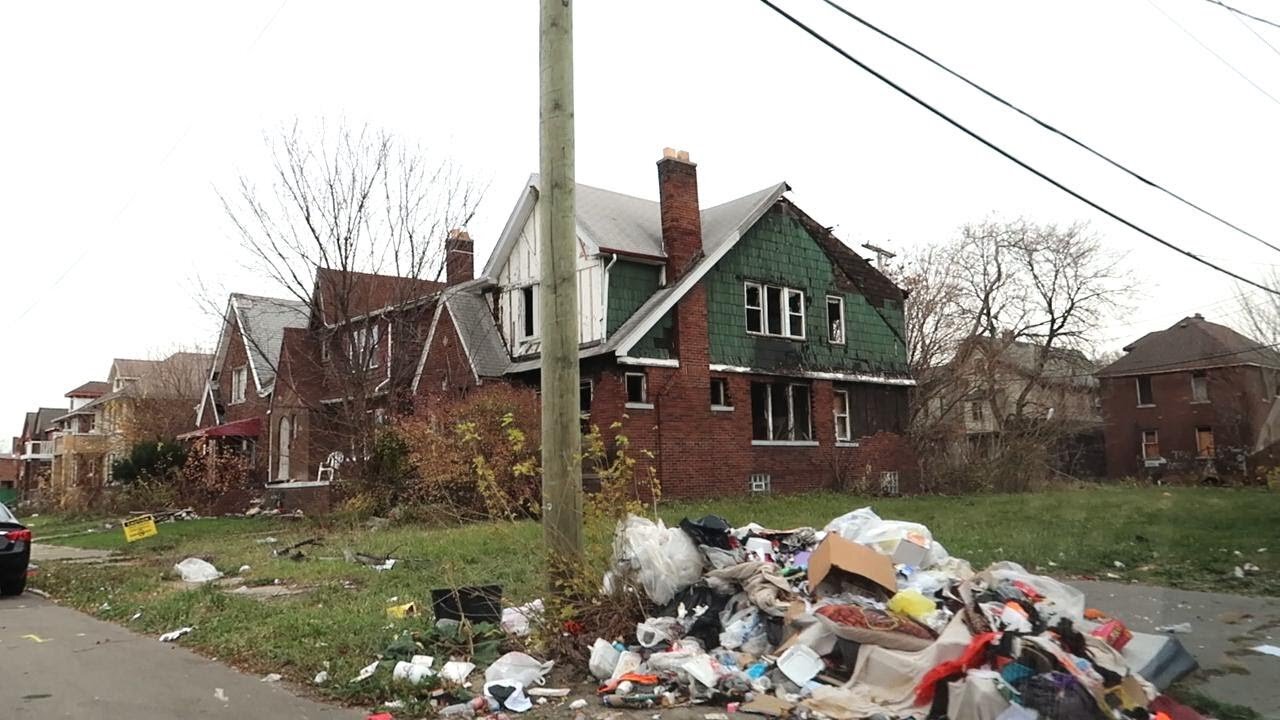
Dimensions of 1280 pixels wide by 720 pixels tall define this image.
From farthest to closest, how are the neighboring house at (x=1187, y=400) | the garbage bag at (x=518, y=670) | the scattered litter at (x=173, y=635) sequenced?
the neighboring house at (x=1187, y=400) < the scattered litter at (x=173, y=635) < the garbage bag at (x=518, y=670)

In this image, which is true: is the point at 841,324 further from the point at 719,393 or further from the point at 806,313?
A: the point at 719,393

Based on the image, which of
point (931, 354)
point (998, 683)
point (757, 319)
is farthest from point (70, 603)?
point (931, 354)

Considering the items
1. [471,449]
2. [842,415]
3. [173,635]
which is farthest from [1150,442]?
[173,635]

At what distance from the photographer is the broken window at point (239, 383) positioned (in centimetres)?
3328

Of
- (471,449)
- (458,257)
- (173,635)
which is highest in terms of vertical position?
(458,257)

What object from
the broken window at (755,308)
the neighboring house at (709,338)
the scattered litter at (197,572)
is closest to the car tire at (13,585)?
the scattered litter at (197,572)

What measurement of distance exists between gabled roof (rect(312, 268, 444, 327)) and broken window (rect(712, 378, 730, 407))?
289 inches

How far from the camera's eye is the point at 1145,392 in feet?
141

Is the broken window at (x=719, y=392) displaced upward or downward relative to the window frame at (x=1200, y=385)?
downward

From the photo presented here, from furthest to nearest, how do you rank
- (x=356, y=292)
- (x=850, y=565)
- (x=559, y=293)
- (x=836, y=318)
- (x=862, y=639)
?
1. (x=836, y=318)
2. (x=356, y=292)
3. (x=559, y=293)
4. (x=850, y=565)
5. (x=862, y=639)

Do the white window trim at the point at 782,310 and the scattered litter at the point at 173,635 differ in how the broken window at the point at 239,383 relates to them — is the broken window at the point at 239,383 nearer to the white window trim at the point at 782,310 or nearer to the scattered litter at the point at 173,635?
the white window trim at the point at 782,310

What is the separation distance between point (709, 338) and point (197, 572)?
1254 centimetres

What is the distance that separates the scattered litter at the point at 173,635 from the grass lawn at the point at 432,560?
16 centimetres

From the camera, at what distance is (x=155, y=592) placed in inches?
431
